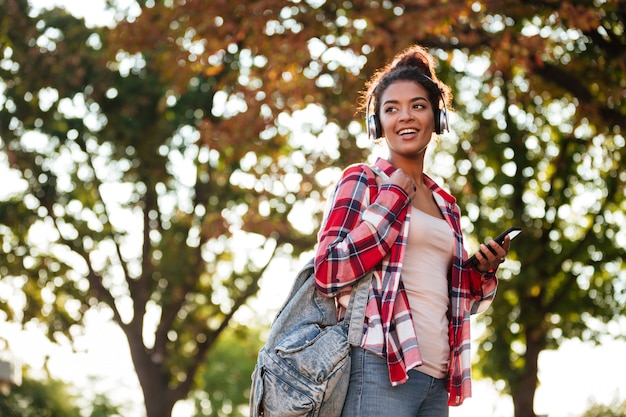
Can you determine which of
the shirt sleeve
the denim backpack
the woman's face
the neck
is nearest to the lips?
the woman's face

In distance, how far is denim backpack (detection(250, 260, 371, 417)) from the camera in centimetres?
329

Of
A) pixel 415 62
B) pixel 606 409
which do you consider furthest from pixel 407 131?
pixel 606 409

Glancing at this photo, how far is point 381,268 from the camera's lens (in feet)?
11.4

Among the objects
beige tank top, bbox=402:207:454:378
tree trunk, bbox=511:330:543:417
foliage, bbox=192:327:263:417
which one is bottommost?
foliage, bbox=192:327:263:417

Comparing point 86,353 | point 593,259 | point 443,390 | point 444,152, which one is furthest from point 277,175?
point 443,390

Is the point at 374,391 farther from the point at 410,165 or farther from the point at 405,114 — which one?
the point at 405,114

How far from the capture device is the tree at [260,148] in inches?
404

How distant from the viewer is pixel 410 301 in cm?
352

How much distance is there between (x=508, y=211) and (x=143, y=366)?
7.17 m

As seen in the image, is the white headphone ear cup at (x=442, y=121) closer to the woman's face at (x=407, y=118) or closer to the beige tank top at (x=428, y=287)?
the woman's face at (x=407, y=118)

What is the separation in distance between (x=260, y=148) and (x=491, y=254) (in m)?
8.22

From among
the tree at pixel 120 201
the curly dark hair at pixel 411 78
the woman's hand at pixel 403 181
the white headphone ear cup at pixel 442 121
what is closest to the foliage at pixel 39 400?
the tree at pixel 120 201

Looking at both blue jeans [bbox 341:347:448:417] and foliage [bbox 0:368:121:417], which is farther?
foliage [bbox 0:368:121:417]

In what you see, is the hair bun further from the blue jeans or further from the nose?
the blue jeans
